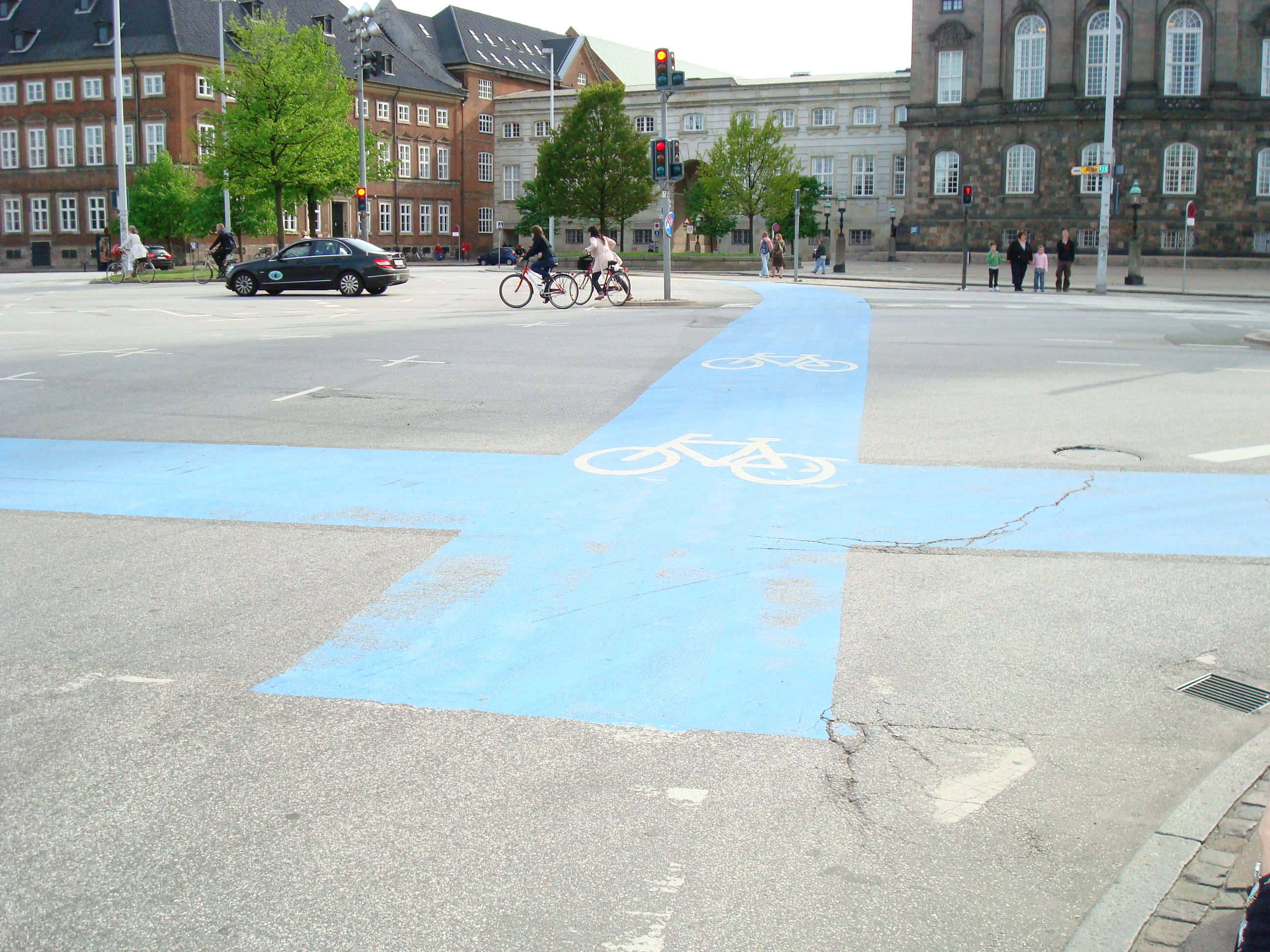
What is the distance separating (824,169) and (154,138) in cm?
4330

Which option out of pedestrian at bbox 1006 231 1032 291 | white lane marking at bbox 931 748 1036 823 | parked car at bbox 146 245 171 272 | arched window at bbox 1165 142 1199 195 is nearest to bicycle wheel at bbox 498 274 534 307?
pedestrian at bbox 1006 231 1032 291

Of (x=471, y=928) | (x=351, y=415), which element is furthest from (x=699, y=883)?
(x=351, y=415)

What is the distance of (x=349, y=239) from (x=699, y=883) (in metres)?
30.3

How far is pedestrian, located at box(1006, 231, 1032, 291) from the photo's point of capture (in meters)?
38.8

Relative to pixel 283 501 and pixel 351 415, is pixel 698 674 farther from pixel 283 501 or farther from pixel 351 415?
pixel 351 415

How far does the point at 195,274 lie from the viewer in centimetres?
4369

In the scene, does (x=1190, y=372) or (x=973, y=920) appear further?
(x=1190, y=372)

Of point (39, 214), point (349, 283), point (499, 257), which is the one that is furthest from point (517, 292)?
point (39, 214)

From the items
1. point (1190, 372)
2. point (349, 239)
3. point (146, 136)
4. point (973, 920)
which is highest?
point (146, 136)

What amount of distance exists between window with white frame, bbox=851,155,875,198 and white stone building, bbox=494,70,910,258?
0.16 feet

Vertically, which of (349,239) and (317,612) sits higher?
(349,239)

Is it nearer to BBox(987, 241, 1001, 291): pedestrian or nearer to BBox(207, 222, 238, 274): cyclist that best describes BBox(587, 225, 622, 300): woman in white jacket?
BBox(987, 241, 1001, 291): pedestrian

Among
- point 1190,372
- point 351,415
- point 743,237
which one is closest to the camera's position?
point 351,415

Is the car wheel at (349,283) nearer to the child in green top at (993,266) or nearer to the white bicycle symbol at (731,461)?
the child in green top at (993,266)
